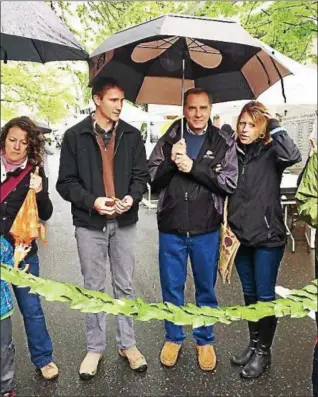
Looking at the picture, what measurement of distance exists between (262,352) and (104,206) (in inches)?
Result: 64.7

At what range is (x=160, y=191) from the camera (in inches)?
145

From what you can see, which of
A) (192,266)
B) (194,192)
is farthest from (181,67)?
(192,266)

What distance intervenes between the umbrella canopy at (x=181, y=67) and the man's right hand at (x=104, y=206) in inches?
37.8

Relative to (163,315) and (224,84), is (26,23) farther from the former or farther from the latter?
(224,84)

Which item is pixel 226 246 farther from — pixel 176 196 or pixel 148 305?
pixel 148 305

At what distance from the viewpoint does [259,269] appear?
3445 mm

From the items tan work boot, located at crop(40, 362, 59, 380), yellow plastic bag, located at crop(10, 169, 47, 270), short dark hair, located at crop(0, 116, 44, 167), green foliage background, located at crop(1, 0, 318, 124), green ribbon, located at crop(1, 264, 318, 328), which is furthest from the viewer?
green foliage background, located at crop(1, 0, 318, 124)

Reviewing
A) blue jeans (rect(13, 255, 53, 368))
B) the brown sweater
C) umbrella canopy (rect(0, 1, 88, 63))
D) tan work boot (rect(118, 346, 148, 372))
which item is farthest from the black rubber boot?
umbrella canopy (rect(0, 1, 88, 63))

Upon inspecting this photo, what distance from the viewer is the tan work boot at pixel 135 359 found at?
368cm

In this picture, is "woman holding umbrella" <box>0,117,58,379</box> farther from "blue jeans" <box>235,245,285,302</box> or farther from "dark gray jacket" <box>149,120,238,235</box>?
"blue jeans" <box>235,245,285,302</box>

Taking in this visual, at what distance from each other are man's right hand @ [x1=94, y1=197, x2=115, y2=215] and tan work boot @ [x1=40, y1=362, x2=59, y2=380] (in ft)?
4.10

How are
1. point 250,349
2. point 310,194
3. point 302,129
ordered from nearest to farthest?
point 310,194, point 250,349, point 302,129

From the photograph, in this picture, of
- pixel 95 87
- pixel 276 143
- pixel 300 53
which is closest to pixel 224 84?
pixel 276 143

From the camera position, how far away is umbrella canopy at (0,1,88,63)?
7.52 feet
